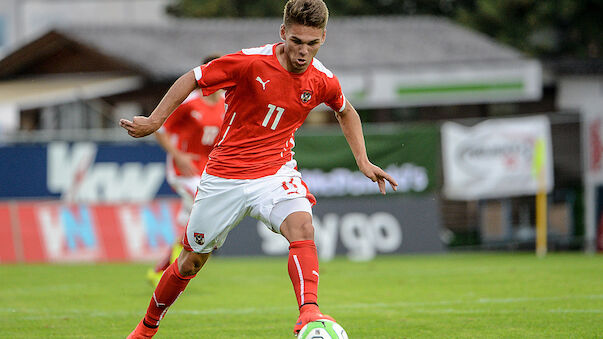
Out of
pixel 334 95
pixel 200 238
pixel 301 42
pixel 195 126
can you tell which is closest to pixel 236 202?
pixel 200 238

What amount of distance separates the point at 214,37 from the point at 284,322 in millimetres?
23560

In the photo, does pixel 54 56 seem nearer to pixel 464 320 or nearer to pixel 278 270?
pixel 278 270

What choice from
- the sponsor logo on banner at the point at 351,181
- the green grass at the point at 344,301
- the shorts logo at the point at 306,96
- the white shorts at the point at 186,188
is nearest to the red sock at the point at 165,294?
the green grass at the point at 344,301

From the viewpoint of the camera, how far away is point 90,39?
25.3 m

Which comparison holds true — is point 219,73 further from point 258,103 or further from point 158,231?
point 158,231

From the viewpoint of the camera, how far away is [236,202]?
5.59 metres

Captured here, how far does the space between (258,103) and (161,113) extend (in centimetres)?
61

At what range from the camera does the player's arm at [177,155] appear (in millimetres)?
9859

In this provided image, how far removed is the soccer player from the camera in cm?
538

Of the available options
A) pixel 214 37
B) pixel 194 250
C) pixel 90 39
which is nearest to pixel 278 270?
pixel 194 250

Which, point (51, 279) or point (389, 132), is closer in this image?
point (51, 279)

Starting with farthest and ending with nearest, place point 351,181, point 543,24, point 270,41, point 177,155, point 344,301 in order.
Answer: point 543,24, point 270,41, point 351,181, point 177,155, point 344,301

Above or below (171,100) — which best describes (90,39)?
below

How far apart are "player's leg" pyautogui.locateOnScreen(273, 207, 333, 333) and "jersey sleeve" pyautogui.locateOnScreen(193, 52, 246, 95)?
2.66 ft
